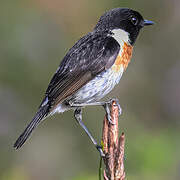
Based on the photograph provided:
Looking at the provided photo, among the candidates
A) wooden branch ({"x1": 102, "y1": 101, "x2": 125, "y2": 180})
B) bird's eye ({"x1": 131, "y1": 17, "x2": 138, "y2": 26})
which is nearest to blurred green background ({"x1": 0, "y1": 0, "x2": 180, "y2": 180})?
bird's eye ({"x1": 131, "y1": 17, "x2": 138, "y2": 26})

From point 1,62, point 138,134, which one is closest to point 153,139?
point 138,134

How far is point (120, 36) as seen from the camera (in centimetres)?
545

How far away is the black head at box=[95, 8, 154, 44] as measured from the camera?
18.3 feet

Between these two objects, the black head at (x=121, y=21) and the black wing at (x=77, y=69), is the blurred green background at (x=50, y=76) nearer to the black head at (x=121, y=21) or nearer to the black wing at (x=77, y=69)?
the black wing at (x=77, y=69)

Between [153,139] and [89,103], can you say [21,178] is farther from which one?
[153,139]

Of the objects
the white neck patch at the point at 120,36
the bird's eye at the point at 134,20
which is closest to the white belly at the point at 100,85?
the white neck patch at the point at 120,36

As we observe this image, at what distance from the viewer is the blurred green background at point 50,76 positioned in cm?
645

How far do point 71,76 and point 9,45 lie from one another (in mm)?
2137

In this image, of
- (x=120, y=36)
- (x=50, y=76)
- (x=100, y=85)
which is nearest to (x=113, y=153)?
(x=100, y=85)

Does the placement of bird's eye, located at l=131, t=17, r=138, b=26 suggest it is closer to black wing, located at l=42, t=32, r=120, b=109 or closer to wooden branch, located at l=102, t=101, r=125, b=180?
black wing, located at l=42, t=32, r=120, b=109

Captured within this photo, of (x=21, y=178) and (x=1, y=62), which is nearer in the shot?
(x=21, y=178)

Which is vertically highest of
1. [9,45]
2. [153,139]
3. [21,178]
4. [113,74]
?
[9,45]

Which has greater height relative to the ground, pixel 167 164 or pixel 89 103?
pixel 89 103

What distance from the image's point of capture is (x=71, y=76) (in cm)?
512
